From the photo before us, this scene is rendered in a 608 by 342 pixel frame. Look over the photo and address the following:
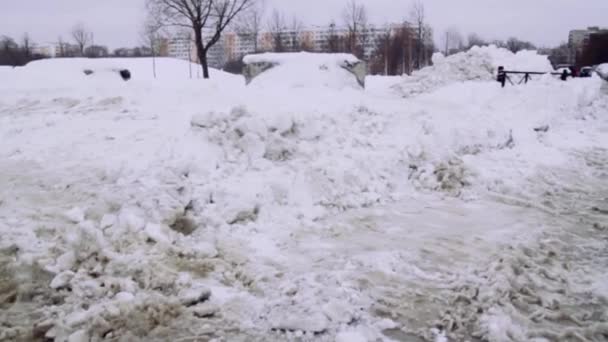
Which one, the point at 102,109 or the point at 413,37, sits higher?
the point at 413,37

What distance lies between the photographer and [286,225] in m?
5.86

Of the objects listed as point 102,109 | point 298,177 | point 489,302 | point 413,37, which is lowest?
point 489,302

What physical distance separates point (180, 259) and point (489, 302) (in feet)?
9.48

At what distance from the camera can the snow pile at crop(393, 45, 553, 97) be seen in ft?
62.8

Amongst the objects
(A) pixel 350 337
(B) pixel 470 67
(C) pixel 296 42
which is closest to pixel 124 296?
(A) pixel 350 337

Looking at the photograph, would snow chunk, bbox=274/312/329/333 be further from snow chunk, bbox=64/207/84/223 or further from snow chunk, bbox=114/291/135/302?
snow chunk, bbox=64/207/84/223

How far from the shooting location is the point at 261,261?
4871 millimetres

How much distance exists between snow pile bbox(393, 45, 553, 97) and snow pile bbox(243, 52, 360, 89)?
114 inches

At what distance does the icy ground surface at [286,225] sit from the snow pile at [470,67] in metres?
9.04

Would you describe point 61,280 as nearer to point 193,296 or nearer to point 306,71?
point 193,296

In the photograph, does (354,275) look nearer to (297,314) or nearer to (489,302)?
(297,314)

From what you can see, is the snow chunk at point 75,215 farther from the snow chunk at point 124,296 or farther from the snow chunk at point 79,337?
the snow chunk at point 79,337

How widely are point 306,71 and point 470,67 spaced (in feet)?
25.8

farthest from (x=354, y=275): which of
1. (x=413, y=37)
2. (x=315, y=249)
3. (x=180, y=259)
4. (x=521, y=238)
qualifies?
(x=413, y=37)
